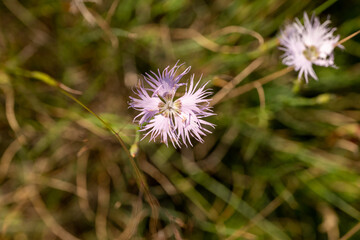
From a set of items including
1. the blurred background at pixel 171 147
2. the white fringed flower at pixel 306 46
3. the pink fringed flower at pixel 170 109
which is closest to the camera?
the pink fringed flower at pixel 170 109

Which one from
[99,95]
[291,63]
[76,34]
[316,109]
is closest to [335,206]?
[316,109]

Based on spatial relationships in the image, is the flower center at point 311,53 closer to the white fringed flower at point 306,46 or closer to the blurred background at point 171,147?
the white fringed flower at point 306,46

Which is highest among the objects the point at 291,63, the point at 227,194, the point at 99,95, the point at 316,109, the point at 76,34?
the point at 316,109

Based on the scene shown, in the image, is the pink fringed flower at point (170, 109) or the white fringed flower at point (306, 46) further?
the white fringed flower at point (306, 46)

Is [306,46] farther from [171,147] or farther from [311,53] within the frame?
[171,147]

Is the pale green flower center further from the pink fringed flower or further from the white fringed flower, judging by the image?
the white fringed flower

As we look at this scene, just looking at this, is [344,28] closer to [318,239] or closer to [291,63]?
[291,63]

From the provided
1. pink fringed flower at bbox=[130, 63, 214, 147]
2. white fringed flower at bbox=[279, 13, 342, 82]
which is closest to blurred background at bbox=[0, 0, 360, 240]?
white fringed flower at bbox=[279, 13, 342, 82]

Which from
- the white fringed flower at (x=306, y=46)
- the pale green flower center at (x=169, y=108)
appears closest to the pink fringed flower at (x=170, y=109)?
the pale green flower center at (x=169, y=108)
